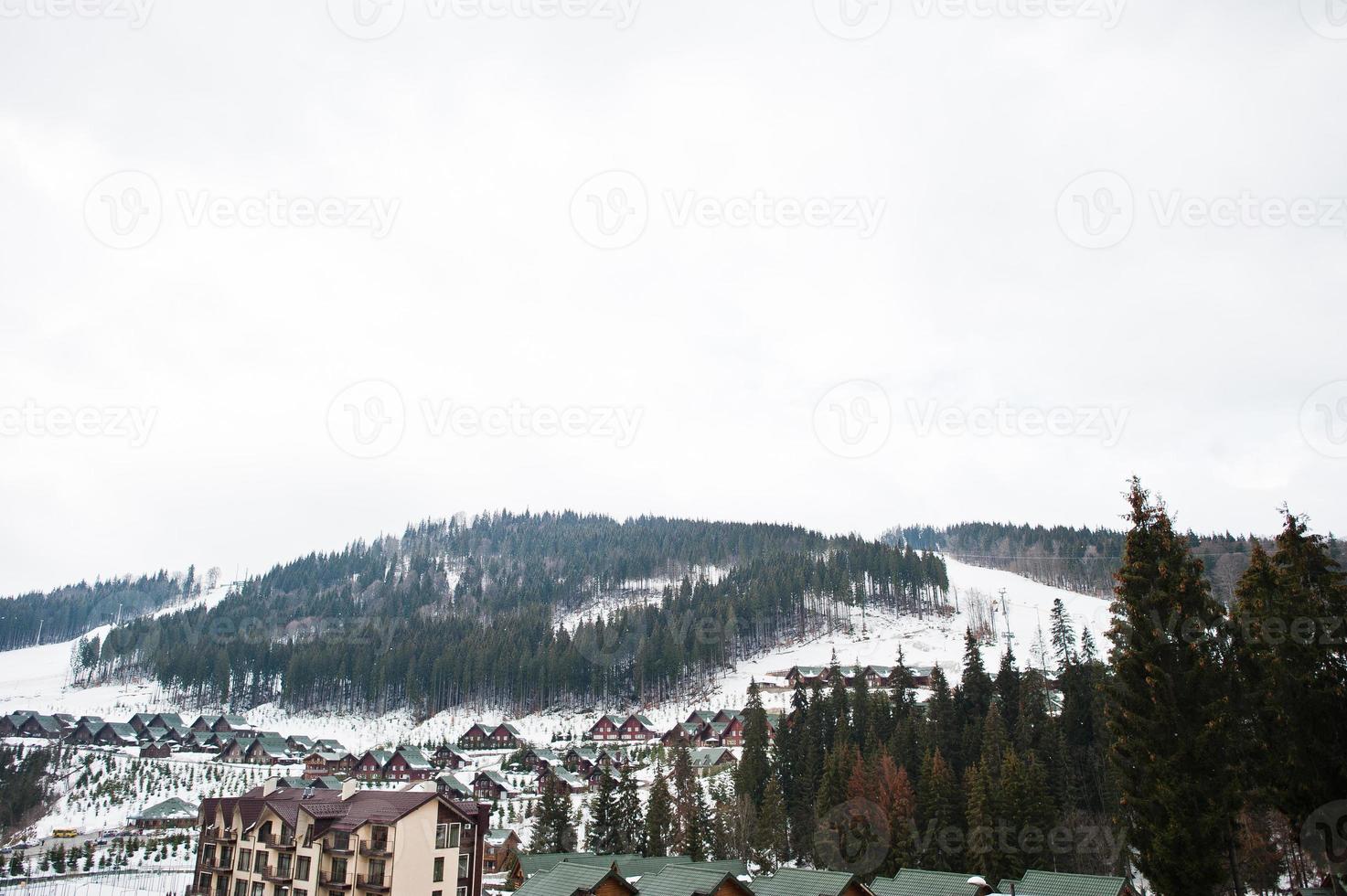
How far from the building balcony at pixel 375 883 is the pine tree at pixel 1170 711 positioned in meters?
30.5

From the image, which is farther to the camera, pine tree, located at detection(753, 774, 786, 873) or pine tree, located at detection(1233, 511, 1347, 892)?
pine tree, located at detection(753, 774, 786, 873)

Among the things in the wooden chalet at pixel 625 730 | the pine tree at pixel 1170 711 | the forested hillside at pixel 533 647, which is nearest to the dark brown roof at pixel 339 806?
the pine tree at pixel 1170 711

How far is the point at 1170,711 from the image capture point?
2211 centimetres

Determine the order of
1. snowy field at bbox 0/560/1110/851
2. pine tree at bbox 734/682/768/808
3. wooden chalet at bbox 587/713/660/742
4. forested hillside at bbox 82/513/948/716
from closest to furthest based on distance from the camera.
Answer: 1. pine tree at bbox 734/682/768/808
2. snowy field at bbox 0/560/1110/851
3. wooden chalet at bbox 587/713/660/742
4. forested hillside at bbox 82/513/948/716

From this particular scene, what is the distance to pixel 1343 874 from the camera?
21.7 meters

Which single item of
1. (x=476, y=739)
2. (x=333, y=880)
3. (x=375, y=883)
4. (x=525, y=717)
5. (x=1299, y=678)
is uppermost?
(x=1299, y=678)

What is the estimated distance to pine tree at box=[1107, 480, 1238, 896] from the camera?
21234 mm

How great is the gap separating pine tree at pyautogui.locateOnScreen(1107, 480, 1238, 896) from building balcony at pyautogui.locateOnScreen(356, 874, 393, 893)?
30514 mm

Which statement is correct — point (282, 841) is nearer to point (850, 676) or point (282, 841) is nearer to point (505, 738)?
point (505, 738)

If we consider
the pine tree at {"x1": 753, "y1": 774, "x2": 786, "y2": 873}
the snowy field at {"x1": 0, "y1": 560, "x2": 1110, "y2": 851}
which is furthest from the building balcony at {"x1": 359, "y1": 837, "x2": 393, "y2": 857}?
the snowy field at {"x1": 0, "y1": 560, "x2": 1110, "y2": 851}

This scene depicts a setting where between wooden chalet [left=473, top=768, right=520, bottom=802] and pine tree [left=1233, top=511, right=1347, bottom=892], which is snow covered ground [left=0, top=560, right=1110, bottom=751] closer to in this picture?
wooden chalet [left=473, top=768, right=520, bottom=802]

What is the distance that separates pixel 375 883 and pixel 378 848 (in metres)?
1.50

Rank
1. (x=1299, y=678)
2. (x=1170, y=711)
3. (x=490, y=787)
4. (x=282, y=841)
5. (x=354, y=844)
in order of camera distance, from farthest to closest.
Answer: (x=490, y=787)
(x=282, y=841)
(x=354, y=844)
(x=1299, y=678)
(x=1170, y=711)

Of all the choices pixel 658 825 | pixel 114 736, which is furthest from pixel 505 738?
pixel 658 825
